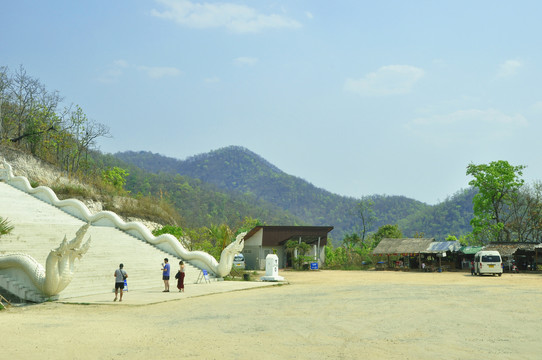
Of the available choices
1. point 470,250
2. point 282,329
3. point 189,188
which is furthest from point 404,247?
point 189,188

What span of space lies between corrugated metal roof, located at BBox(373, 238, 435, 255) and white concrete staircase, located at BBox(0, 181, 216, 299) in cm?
2135

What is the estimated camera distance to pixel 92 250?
20297 mm

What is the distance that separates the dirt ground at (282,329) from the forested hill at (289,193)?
90.7m

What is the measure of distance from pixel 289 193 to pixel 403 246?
121340 mm

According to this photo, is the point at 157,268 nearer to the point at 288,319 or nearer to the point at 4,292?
the point at 4,292

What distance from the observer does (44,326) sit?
33.8 ft

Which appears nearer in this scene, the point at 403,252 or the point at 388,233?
the point at 403,252

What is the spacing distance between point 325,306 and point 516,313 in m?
4.63

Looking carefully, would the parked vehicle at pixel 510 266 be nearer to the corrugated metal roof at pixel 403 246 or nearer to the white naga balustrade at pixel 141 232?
the corrugated metal roof at pixel 403 246

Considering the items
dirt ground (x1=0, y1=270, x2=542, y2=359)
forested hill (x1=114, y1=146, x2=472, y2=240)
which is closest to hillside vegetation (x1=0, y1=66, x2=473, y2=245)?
forested hill (x1=114, y1=146, x2=472, y2=240)

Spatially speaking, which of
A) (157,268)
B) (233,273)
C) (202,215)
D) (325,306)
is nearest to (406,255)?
(233,273)

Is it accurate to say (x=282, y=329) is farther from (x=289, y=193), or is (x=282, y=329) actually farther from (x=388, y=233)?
(x=289, y=193)

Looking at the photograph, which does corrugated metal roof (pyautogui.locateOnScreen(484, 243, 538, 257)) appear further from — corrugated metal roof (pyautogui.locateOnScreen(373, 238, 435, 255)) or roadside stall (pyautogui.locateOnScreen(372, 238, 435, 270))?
roadside stall (pyautogui.locateOnScreen(372, 238, 435, 270))

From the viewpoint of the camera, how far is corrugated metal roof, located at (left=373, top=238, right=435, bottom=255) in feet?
128
